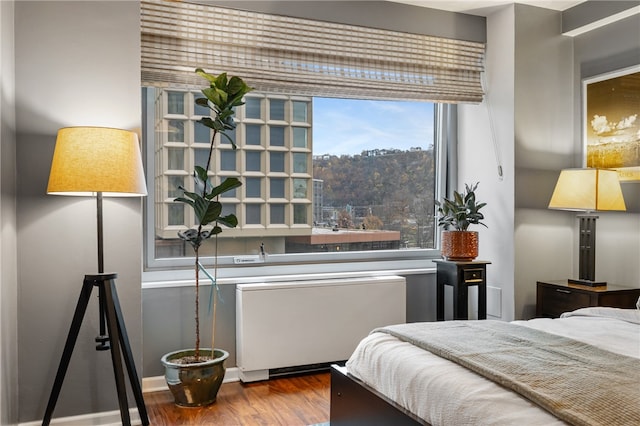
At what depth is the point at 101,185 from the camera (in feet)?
7.82

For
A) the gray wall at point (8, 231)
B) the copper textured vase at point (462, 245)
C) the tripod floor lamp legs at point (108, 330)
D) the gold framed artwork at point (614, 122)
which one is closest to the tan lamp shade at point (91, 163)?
the gray wall at point (8, 231)

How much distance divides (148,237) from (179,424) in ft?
4.03

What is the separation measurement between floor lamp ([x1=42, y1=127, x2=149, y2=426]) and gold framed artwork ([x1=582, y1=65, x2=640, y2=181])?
308cm

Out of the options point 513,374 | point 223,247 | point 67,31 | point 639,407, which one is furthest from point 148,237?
point 639,407

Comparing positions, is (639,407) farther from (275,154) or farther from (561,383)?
(275,154)

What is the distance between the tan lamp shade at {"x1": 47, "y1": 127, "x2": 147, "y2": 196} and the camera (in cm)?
237

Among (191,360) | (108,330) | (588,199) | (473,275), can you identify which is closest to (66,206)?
(108,330)

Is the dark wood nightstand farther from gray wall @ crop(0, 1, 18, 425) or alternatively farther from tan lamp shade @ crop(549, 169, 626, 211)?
gray wall @ crop(0, 1, 18, 425)

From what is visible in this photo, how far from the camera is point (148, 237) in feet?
11.4

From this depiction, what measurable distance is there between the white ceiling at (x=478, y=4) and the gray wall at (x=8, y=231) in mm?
2525

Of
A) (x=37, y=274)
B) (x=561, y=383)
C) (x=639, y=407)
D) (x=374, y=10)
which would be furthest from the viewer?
(x=374, y=10)

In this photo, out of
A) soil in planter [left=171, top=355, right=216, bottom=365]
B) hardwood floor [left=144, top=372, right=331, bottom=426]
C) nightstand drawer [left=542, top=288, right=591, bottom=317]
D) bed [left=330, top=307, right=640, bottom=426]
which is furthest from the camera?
nightstand drawer [left=542, top=288, right=591, bottom=317]

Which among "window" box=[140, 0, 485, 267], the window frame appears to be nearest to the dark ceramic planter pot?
the window frame

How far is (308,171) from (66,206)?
1.74 metres
